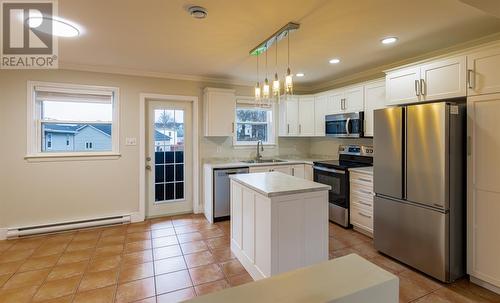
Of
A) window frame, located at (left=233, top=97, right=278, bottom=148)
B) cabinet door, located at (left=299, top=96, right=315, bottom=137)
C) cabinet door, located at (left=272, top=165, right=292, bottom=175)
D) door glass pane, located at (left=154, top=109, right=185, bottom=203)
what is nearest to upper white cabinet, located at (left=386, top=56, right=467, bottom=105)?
cabinet door, located at (left=299, top=96, right=315, bottom=137)

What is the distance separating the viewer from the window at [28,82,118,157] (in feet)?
11.9

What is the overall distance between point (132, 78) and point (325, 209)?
3.52m

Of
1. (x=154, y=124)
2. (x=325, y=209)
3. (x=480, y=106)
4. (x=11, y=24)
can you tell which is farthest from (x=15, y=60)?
(x=480, y=106)

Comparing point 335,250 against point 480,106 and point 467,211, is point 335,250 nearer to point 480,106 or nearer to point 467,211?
point 467,211

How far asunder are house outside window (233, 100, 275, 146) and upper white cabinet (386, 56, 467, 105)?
227 centimetres

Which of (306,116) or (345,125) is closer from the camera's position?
(345,125)

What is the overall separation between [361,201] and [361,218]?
250 millimetres

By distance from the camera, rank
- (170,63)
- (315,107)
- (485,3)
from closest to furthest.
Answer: (485,3) < (170,63) < (315,107)

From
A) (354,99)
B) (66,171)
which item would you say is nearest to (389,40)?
(354,99)

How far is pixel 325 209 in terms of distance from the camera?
95.8 inches

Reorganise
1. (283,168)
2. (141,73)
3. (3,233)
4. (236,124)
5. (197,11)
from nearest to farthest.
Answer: (197,11), (3,233), (141,73), (283,168), (236,124)

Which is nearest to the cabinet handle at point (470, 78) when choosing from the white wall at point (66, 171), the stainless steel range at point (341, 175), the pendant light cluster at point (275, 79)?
the pendant light cluster at point (275, 79)

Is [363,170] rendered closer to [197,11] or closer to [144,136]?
[197,11]

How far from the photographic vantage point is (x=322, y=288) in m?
0.74
